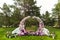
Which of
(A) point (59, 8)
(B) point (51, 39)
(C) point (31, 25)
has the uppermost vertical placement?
(A) point (59, 8)

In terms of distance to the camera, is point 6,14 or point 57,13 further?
point 6,14

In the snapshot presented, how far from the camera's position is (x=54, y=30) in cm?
579

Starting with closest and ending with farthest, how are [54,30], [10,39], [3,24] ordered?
[10,39] < [54,30] < [3,24]

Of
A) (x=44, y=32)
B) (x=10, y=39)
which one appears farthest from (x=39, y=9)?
(x=10, y=39)

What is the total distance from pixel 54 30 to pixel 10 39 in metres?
1.45

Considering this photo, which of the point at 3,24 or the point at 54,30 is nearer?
the point at 54,30

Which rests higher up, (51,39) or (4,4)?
(4,4)

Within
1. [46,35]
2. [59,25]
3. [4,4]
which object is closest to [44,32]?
[46,35]

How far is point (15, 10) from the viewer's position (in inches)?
244

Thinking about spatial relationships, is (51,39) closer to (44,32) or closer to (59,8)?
(44,32)

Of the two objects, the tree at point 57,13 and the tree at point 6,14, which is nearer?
the tree at point 57,13

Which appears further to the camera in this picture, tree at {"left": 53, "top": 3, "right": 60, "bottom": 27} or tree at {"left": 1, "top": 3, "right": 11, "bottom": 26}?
tree at {"left": 1, "top": 3, "right": 11, "bottom": 26}

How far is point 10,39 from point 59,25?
1.84 metres

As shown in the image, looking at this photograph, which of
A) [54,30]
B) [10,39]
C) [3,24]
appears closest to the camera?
[10,39]
